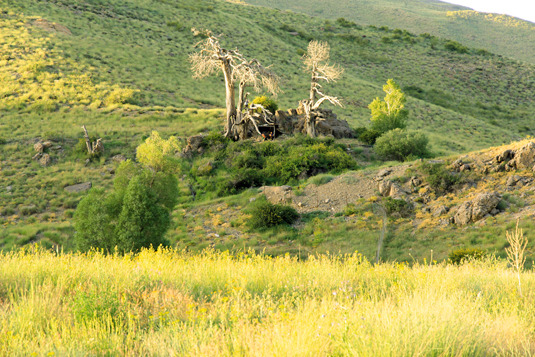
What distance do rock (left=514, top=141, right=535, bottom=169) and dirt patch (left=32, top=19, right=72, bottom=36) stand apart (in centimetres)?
4847

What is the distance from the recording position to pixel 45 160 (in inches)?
1020

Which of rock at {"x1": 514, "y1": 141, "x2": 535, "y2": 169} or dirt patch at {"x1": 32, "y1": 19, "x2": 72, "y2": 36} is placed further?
dirt patch at {"x1": 32, "y1": 19, "x2": 72, "y2": 36}

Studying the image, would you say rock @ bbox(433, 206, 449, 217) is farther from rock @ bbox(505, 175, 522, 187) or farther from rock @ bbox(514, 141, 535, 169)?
rock @ bbox(514, 141, 535, 169)

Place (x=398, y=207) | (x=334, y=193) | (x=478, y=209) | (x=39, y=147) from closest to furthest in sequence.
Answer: (x=478, y=209), (x=398, y=207), (x=334, y=193), (x=39, y=147)

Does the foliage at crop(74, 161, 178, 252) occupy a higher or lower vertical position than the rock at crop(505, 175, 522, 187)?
lower

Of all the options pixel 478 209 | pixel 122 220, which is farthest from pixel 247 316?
pixel 478 209

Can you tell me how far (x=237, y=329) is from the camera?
375 cm

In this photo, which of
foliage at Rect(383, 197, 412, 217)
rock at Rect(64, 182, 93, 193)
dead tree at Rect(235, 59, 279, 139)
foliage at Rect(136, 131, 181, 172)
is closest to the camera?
foliage at Rect(383, 197, 412, 217)

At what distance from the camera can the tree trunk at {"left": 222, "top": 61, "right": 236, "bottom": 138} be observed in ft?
91.9

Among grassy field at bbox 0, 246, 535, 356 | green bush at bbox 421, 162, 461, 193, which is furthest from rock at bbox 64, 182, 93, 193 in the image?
green bush at bbox 421, 162, 461, 193

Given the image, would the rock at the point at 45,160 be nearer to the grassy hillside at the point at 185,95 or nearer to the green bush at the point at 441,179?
the grassy hillside at the point at 185,95

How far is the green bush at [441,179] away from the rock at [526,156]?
2.48 m

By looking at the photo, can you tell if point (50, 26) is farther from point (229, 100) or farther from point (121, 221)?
point (121, 221)

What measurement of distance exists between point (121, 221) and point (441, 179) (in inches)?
523
